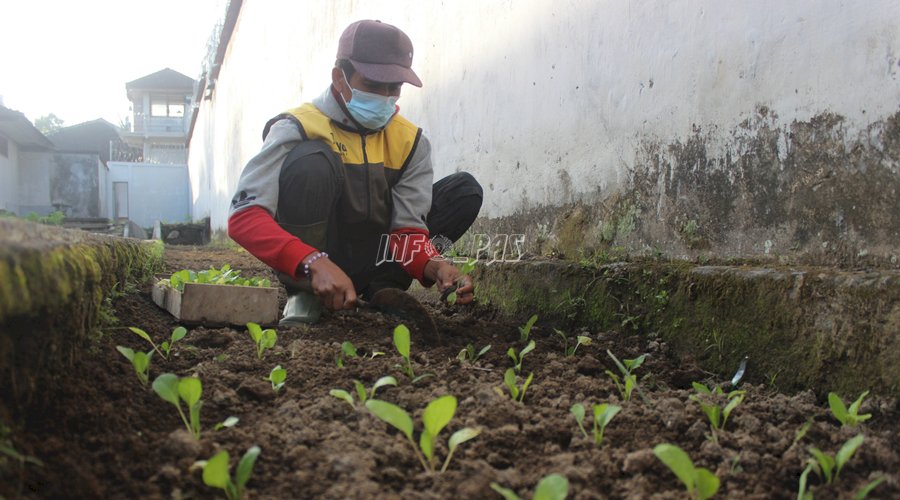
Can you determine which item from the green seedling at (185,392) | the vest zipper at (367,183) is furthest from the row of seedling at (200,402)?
the vest zipper at (367,183)

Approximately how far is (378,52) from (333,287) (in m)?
0.93

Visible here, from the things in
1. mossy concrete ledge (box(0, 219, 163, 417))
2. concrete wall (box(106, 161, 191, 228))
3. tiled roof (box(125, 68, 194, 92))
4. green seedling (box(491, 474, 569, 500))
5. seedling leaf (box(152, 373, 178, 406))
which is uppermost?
tiled roof (box(125, 68, 194, 92))

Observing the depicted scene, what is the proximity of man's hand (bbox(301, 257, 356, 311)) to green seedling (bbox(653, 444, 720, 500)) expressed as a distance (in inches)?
51.7

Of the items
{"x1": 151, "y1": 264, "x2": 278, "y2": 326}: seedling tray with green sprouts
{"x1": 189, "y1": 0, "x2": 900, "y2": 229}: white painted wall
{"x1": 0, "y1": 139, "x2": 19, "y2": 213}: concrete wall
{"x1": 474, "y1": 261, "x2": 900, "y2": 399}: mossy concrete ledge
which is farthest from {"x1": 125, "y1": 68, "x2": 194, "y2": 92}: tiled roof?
{"x1": 474, "y1": 261, "x2": 900, "y2": 399}: mossy concrete ledge

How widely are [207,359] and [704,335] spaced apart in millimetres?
1312

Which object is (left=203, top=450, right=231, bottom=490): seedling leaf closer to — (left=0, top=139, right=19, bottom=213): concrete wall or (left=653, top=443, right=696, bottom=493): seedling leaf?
(left=653, top=443, right=696, bottom=493): seedling leaf

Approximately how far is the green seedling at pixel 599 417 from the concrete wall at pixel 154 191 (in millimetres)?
25911

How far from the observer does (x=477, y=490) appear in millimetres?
960

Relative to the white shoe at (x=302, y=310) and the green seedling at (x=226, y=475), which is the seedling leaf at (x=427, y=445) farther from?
the white shoe at (x=302, y=310)

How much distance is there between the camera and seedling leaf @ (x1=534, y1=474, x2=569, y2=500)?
0.88 metres

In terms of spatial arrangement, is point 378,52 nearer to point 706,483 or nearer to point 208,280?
point 208,280

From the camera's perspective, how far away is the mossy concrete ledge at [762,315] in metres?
1.46

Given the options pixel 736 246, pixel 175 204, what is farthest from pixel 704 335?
pixel 175 204

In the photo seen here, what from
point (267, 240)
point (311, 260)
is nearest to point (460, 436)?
point (311, 260)
